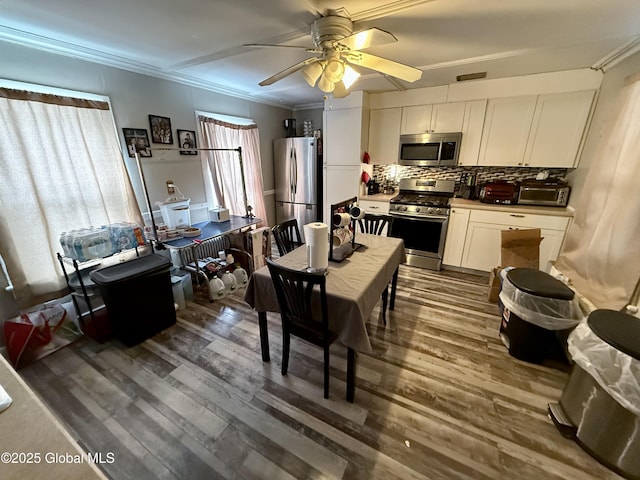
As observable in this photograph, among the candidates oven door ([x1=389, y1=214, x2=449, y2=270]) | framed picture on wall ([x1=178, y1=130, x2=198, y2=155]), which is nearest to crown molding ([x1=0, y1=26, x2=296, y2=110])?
framed picture on wall ([x1=178, y1=130, x2=198, y2=155])

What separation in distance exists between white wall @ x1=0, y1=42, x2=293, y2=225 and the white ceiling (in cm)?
10

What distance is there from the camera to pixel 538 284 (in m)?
1.94

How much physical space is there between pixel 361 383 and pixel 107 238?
96.9 inches

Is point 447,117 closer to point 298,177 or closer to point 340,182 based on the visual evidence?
point 340,182

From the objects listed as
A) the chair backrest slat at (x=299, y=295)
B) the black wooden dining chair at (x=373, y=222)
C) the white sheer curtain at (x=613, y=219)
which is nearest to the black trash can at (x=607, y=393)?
the white sheer curtain at (x=613, y=219)

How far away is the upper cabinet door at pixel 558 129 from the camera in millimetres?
2814

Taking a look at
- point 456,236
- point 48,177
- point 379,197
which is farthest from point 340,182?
point 48,177

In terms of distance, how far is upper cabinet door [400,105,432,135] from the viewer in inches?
138

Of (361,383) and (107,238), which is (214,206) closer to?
(107,238)

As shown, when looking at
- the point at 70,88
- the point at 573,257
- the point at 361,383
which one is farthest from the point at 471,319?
the point at 70,88

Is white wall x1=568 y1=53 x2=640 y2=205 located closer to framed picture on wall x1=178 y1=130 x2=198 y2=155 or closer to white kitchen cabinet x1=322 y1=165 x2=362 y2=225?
white kitchen cabinet x1=322 y1=165 x2=362 y2=225

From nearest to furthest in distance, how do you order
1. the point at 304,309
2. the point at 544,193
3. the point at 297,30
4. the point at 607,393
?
the point at 607,393, the point at 304,309, the point at 297,30, the point at 544,193

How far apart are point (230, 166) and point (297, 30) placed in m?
2.27

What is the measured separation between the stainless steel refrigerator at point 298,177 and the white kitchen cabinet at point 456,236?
2.10 m
